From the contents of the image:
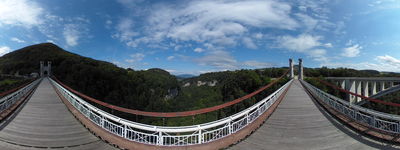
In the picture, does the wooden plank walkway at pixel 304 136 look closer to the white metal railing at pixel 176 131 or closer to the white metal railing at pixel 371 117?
the white metal railing at pixel 176 131

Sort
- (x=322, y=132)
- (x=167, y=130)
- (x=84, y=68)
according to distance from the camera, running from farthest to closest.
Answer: (x=84, y=68) → (x=322, y=132) → (x=167, y=130)

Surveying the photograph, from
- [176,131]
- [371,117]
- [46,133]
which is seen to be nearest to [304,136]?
[371,117]

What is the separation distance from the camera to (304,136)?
16.9ft

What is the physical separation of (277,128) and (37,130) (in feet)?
25.9

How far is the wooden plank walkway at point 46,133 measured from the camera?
189 inches

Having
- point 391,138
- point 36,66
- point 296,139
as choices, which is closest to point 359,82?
point 391,138

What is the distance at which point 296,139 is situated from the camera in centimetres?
489

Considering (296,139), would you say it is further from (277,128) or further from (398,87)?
(398,87)

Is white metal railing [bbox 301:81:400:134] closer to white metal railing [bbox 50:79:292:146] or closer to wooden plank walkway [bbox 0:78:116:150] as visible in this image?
white metal railing [bbox 50:79:292:146]

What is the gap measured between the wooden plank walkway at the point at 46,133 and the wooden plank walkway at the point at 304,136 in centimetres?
403

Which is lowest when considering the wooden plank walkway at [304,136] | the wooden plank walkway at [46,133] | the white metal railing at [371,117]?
the wooden plank walkway at [46,133]

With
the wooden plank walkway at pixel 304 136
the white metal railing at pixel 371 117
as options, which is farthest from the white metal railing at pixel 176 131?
the white metal railing at pixel 371 117

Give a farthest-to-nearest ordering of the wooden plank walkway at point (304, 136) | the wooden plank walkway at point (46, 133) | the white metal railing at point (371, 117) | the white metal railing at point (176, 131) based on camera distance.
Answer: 1. the white metal railing at point (371, 117)
2. the wooden plank walkway at point (46, 133)
3. the wooden plank walkway at point (304, 136)
4. the white metal railing at point (176, 131)

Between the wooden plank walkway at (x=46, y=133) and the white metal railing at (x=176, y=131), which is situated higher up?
the white metal railing at (x=176, y=131)
